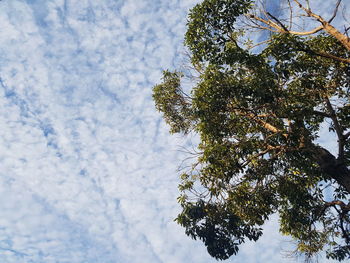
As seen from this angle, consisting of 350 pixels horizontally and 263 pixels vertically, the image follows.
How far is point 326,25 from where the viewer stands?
8617 millimetres

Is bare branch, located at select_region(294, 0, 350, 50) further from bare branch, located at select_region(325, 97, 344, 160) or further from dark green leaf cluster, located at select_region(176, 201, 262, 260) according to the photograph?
dark green leaf cluster, located at select_region(176, 201, 262, 260)

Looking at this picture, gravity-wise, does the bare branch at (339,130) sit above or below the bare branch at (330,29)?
below

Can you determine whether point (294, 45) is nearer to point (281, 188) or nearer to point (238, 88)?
point (238, 88)

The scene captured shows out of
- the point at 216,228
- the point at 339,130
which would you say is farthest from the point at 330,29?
the point at 216,228

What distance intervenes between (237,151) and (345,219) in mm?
5255

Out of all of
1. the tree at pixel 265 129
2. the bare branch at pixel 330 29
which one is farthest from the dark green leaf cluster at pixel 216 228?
the bare branch at pixel 330 29

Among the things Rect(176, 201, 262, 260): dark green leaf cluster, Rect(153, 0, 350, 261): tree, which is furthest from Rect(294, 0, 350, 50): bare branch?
Rect(176, 201, 262, 260): dark green leaf cluster

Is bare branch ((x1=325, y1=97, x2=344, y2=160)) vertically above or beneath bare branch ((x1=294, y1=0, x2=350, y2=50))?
beneath

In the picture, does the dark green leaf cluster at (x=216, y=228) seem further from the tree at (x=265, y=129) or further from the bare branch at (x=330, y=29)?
the bare branch at (x=330, y=29)

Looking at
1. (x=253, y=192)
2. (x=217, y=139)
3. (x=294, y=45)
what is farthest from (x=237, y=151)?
(x=294, y=45)

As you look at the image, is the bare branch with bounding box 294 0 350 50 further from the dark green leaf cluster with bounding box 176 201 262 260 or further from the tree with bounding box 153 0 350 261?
the dark green leaf cluster with bounding box 176 201 262 260

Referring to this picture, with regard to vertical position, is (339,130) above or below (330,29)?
below

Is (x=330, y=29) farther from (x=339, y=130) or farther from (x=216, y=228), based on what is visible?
(x=216, y=228)

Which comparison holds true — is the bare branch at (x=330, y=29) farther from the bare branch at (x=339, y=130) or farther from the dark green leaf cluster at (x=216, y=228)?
the dark green leaf cluster at (x=216, y=228)
